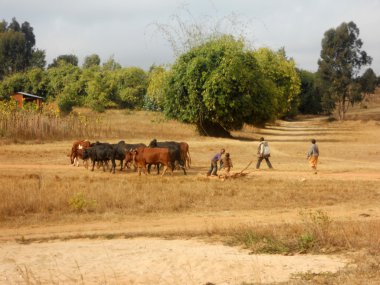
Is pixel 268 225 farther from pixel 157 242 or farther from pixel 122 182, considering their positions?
pixel 122 182

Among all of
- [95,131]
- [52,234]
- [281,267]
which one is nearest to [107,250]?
[52,234]

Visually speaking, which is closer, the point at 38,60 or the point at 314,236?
the point at 314,236

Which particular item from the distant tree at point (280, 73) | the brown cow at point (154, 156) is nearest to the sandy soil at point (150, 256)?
the brown cow at point (154, 156)

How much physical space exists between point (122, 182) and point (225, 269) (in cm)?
1109

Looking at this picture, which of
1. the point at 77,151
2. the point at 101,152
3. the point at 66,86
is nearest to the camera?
the point at 101,152

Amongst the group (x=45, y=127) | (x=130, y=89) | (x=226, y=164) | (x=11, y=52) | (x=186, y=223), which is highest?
(x=11, y=52)

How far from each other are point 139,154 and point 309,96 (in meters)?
80.1

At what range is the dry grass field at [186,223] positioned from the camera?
34.4 feet

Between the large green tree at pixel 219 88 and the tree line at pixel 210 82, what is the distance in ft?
0.21

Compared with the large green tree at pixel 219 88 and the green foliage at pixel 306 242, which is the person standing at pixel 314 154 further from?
the large green tree at pixel 219 88

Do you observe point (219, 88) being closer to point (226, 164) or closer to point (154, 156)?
point (154, 156)

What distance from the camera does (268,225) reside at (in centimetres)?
1449

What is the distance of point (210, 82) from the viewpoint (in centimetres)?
4009

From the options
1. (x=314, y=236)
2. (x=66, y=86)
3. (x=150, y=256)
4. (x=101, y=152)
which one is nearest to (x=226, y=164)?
(x=101, y=152)
